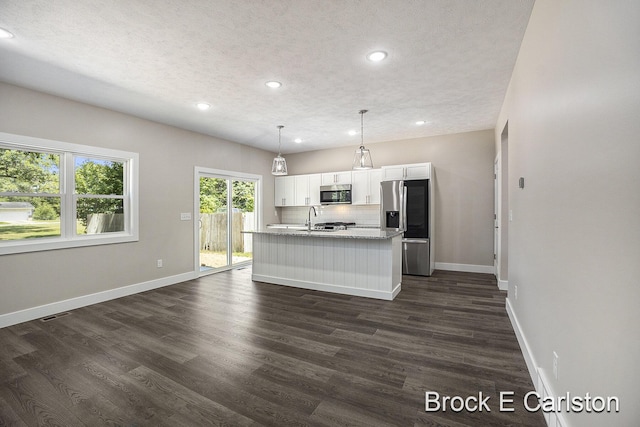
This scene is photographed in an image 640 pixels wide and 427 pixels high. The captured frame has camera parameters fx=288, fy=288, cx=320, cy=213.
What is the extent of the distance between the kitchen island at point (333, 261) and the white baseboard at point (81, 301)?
1508 mm

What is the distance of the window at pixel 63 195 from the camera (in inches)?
134

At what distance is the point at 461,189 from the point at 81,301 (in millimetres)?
6491

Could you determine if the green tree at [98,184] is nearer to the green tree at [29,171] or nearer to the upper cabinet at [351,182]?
the green tree at [29,171]

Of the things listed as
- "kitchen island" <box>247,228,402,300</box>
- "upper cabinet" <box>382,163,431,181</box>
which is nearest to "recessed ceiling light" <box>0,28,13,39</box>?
"kitchen island" <box>247,228,402,300</box>

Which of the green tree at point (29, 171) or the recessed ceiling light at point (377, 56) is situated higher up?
the recessed ceiling light at point (377, 56)

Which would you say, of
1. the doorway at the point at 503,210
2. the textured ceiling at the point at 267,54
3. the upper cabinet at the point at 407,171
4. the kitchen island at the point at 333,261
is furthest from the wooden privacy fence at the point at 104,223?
the doorway at the point at 503,210

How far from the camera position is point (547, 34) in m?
1.81

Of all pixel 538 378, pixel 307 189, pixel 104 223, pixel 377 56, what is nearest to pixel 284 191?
pixel 307 189

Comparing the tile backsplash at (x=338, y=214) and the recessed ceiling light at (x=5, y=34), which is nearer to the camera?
the recessed ceiling light at (x=5, y=34)

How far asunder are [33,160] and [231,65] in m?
2.85

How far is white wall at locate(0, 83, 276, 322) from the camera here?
3.37 meters

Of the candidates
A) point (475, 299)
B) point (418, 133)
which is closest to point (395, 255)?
point (475, 299)

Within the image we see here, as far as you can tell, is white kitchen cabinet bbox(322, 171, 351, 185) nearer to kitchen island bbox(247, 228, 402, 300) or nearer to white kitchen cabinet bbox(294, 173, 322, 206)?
white kitchen cabinet bbox(294, 173, 322, 206)

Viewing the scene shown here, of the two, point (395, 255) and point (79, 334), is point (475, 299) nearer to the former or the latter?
point (395, 255)
